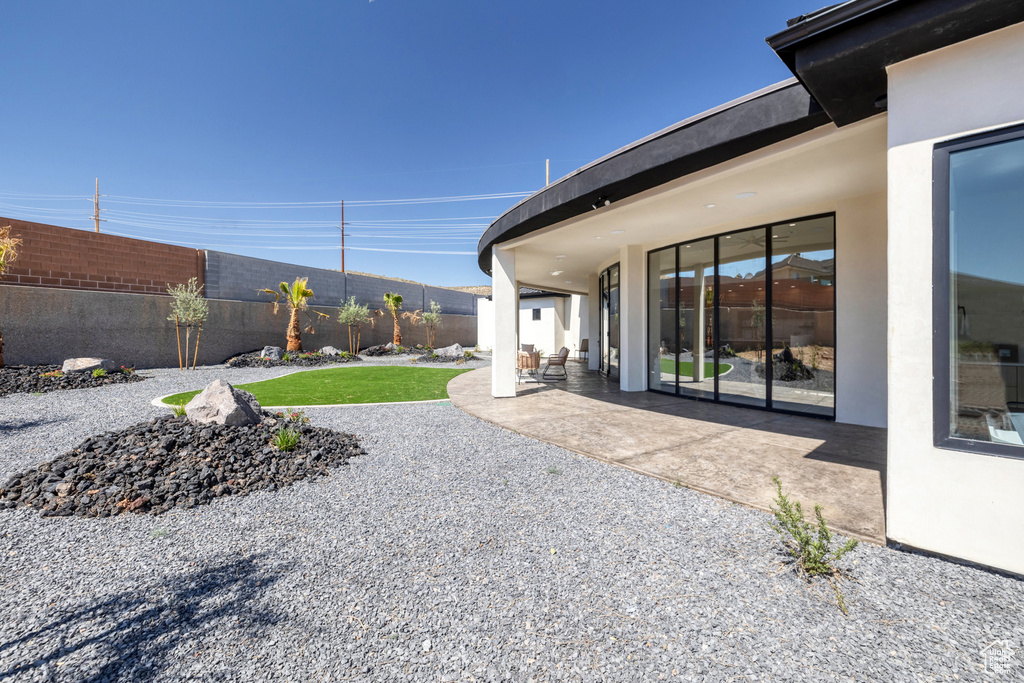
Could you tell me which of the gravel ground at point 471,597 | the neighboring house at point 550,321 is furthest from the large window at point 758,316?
the neighboring house at point 550,321

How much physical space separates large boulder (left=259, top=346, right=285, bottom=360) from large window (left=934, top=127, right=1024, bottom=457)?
17.8 m

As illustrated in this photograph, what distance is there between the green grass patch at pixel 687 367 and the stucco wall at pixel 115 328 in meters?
15.8

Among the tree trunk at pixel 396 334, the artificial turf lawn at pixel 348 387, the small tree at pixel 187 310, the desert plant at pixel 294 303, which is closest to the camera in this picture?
the artificial turf lawn at pixel 348 387

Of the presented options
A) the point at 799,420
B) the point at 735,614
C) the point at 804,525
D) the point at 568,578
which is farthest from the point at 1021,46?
the point at 799,420

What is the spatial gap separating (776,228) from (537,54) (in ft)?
31.2

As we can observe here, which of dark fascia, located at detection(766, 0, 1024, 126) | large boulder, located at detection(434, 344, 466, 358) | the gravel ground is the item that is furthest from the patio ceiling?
large boulder, located at detection(434, 344, 466, 358)

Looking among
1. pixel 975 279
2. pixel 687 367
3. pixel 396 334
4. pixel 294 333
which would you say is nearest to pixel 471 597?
pixel 975 279

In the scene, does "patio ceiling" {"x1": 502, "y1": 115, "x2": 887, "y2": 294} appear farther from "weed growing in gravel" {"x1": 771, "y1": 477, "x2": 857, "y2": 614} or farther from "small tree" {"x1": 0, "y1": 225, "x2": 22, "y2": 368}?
"small tree" {"x1": 0, "y1": 225, "x2": 22, "y2": 368}

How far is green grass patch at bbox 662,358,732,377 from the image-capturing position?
7383 millimetres

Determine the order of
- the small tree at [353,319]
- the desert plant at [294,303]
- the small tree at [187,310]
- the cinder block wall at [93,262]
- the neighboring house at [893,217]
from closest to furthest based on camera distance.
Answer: the neighboring house at [893,217] < the cinder block wall at [93,262] < the small tree at [187,310] < the desert plant at [294,303] < the small tree at [353,319]

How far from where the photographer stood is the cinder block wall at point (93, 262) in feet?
35.6

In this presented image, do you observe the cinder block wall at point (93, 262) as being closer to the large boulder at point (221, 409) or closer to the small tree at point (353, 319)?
the small tree at point (353, 319)

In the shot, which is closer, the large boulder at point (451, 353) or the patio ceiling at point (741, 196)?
the patio ceiling at point (741, 196)

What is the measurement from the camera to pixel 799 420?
6082 mm
